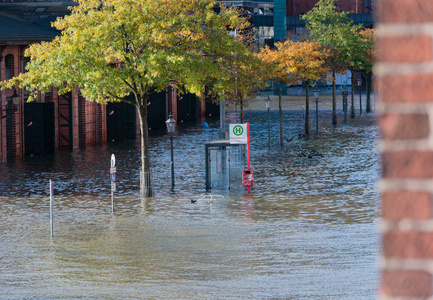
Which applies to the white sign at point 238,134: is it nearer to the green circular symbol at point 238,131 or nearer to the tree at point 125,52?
the green circular symbol at point 238,131

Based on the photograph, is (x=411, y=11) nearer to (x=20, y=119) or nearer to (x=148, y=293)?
(x=148, y=293)

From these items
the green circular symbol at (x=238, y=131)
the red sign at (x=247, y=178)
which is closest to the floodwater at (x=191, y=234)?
the red sign at (x=247, y=178)

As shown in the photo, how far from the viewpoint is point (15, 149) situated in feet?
127

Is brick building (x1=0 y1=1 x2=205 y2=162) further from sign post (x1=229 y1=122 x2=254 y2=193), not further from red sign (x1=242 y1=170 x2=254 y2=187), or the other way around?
red sign (x1=242 y1=170 x2=254 y2=187)

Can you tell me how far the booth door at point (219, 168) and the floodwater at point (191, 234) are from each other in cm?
69

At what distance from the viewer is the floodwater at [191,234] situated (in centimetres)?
1356

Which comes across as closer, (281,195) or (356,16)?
(281,195)

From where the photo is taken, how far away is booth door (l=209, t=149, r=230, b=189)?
26812mm

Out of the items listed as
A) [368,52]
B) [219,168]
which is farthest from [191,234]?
[368,52]

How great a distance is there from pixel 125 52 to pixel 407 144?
2355 centimetres

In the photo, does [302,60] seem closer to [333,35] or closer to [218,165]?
[333,35]

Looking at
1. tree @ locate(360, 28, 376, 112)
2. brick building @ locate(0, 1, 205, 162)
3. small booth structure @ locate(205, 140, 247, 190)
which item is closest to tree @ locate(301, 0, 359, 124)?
tree @ locate(360, 28, 376, 112)

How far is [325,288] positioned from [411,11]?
39.2 ft

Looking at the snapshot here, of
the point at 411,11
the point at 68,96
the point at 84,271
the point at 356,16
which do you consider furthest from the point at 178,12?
the point at 356,16
